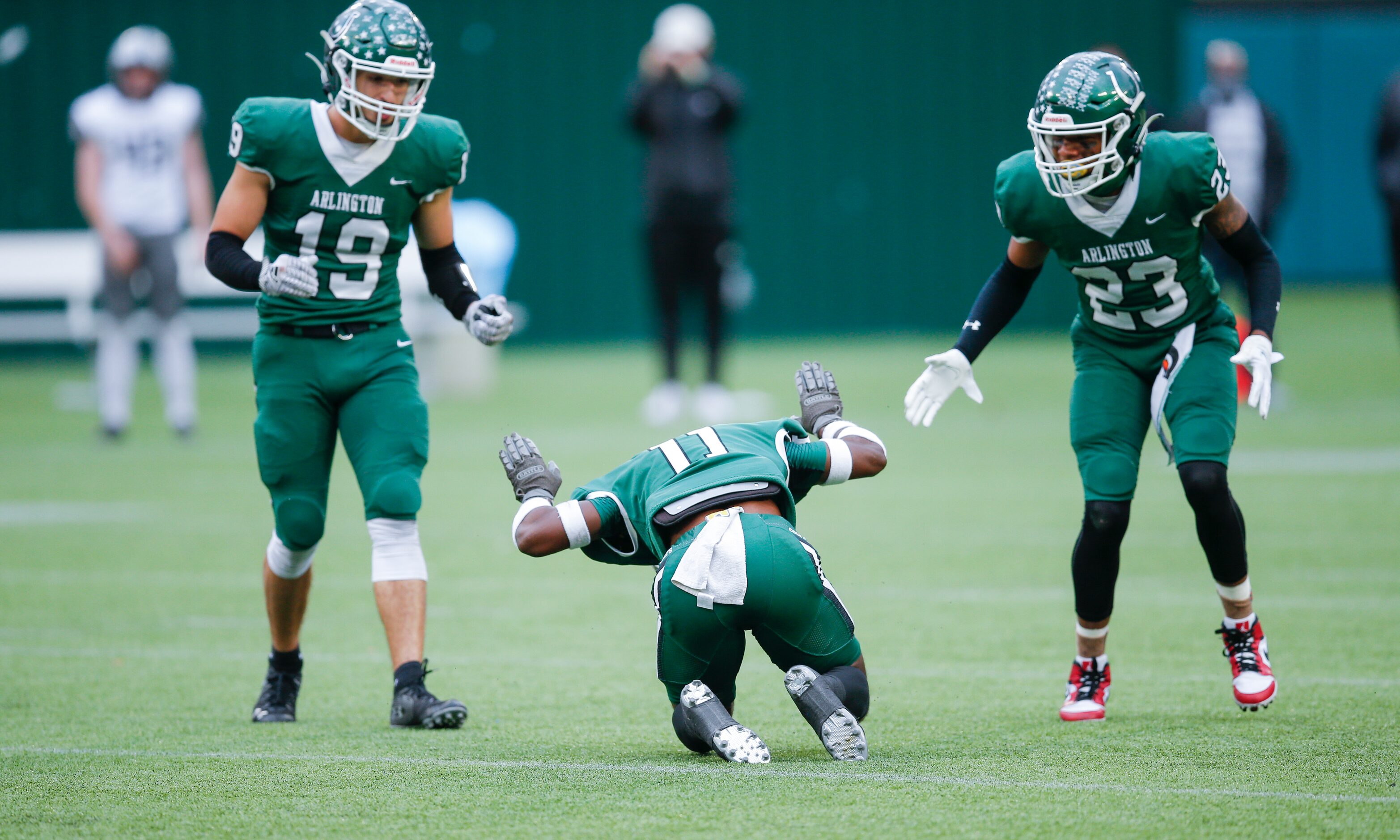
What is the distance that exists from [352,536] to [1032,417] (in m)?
5.19

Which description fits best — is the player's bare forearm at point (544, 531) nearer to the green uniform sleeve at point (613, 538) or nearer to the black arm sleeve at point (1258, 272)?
the green uniform sleeve at point (613, 538)

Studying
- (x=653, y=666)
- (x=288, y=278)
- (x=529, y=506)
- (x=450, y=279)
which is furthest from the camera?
(x=653, y=666)

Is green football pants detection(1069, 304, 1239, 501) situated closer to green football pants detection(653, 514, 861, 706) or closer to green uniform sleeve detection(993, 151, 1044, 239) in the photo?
green uniform sleeve detection(993, 151, 1044, 239)

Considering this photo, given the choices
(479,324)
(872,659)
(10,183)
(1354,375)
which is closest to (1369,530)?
(872,659)

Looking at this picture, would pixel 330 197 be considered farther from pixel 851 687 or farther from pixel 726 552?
pixel 851 687

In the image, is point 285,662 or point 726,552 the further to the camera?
point 285,662

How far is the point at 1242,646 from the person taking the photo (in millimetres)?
4105

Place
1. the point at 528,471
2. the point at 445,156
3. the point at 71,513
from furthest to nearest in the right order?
the point at 71,513 → the point at 445,156 → the point at 528,471

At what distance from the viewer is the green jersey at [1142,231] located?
4102 millimetres

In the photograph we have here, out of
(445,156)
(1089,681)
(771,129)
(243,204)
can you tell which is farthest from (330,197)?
(771,129)

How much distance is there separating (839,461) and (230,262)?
1.63 meters

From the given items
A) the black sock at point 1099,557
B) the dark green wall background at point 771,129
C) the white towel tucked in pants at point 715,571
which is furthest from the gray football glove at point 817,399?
the dark green wall background at point 771,129

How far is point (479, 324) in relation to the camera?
14.1 ft

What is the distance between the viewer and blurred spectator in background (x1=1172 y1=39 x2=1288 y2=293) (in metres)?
11.2
